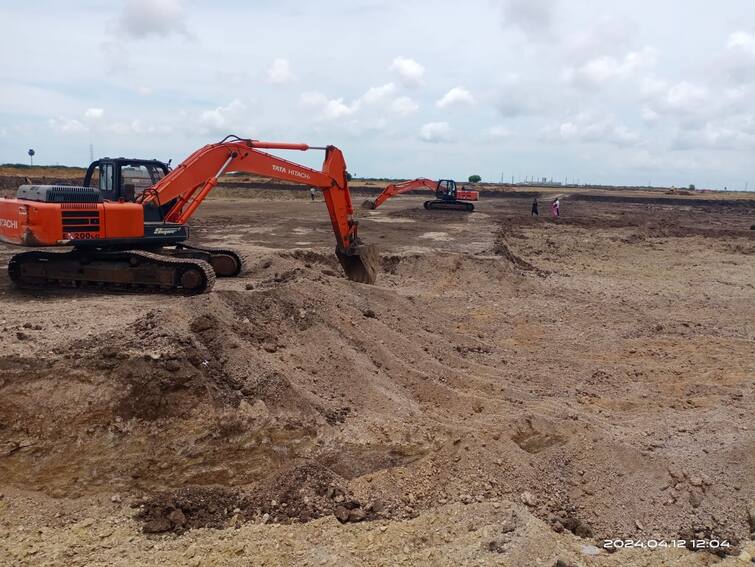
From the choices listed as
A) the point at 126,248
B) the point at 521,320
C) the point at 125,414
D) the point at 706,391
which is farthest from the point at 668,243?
the point at 125,414

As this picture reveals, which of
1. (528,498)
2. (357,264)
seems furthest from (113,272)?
(528,498)

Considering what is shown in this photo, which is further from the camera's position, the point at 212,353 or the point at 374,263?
the point at 374,263

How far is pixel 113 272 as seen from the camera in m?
9.55

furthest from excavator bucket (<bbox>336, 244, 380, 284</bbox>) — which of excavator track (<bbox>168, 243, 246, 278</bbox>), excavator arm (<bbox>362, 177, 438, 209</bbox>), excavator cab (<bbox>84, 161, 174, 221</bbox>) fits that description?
excavator arm (<bbox>362, 177, 438, 209</bbox>)

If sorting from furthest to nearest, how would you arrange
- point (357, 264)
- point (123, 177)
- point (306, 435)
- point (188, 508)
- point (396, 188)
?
point (396, 188) < point (357, 264) < point (123, 177) < point (306, 435) < point (188, 508)

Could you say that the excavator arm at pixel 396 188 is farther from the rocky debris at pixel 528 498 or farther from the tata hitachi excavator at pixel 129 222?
the rocky debris at pixel 528 498

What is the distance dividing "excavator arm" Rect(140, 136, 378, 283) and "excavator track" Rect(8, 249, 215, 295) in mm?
1127

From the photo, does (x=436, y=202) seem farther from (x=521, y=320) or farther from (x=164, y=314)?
(x=164, y=314)

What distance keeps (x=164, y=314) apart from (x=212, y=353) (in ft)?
2.91

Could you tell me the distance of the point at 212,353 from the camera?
23.1 ft

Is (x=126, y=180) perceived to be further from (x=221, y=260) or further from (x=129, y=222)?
(x=221, y=260)

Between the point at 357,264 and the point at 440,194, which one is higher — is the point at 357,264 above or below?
below

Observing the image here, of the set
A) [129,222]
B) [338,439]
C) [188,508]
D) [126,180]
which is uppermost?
[126,180]

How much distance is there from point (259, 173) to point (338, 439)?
6415mm
